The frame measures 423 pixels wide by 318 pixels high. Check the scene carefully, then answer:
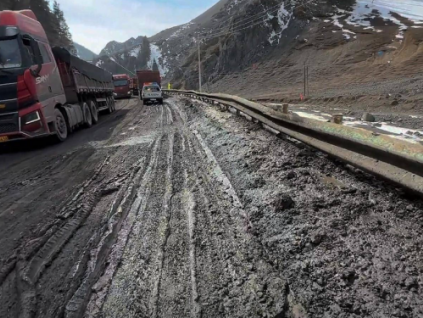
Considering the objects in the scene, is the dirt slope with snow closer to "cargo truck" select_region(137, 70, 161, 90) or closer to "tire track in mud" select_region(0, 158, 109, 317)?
"cargo truck" select_region(137, 70, 161, 90)

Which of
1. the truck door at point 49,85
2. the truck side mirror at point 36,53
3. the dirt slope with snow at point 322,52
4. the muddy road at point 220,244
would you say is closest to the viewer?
the muddy road at point 220,244

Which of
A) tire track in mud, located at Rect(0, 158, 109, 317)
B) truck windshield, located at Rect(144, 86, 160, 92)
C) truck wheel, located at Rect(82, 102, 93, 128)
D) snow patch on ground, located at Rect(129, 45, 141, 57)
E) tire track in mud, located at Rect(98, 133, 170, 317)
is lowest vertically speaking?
tire track in mud, located at Rect(0, 158, 109, 317)

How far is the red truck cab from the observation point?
7492 millimetres

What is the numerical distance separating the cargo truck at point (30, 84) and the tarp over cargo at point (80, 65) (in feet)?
0.14

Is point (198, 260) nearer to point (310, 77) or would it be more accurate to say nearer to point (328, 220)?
point (328, 220)

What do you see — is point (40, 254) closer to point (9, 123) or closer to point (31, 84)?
point (9, 123)

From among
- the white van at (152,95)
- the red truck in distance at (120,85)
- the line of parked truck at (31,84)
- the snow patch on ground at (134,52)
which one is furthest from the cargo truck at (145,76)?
the snow patch on ground at (134,52)

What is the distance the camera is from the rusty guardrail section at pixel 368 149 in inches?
96.7

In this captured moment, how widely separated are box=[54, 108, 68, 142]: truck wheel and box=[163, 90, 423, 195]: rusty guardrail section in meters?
6.91

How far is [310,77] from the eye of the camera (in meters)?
34.2

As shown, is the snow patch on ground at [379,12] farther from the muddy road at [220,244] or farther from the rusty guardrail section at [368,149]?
the muddy road at [220,244]

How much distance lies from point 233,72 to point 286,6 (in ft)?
49.6

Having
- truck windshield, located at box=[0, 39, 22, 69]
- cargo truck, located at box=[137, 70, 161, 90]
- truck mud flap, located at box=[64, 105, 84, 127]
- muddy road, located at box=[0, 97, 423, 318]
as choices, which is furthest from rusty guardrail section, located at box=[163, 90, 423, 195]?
cargo truck, located at box=[137, 70, 161, 90]

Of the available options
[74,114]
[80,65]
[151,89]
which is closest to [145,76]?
[151,89]
